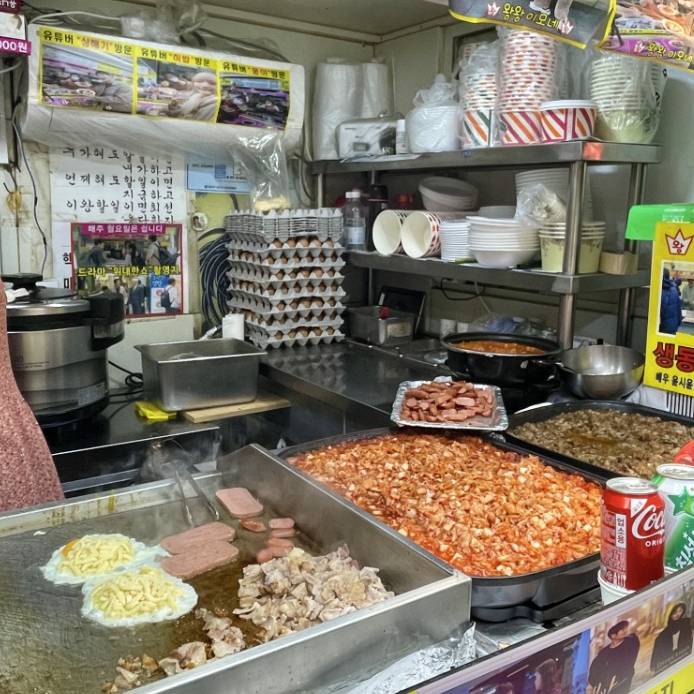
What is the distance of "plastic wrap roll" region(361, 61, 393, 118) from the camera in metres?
3.39

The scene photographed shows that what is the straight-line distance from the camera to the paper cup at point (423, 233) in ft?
9.25

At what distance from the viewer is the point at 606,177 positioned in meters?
2.66

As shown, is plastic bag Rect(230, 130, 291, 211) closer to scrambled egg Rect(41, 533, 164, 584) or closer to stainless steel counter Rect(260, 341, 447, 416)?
stainless steel counter Rect(260, 341, 447, 416)

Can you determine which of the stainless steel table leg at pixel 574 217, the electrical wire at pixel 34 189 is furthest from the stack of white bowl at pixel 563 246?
the electrical wire at pixel 34 189

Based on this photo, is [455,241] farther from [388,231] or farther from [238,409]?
[238,409]

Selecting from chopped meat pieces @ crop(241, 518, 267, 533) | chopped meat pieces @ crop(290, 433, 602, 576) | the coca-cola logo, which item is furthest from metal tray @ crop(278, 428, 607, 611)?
chopped meat pieces @ crop(241, 518, 267, 533)

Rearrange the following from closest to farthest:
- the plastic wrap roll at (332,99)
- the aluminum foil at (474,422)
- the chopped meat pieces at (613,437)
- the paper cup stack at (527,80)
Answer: the chopped meat pieces at (613,437) → the aluminum foil at (474,422) → the paper cup stack at (527,80) → the plastic wrap roll at (332,99)

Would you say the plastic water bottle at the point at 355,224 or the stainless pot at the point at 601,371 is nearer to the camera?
the stainless pot at the point at 601,371

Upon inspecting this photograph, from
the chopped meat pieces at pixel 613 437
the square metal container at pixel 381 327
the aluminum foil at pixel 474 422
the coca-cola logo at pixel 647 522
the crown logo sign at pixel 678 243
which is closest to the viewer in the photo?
the coca-cola logo at pixel 647 522

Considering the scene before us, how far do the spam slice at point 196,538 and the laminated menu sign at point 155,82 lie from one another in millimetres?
1846

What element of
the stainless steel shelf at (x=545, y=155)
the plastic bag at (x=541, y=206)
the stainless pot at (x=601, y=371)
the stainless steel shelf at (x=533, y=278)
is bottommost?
the stainless pot at (x=601, y=371)

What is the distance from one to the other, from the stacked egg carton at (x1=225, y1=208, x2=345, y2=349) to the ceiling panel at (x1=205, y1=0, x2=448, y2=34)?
900 mm

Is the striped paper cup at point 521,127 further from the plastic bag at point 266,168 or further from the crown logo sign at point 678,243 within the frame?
the plastic bag at point 266,168

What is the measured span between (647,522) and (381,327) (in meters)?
2.28
